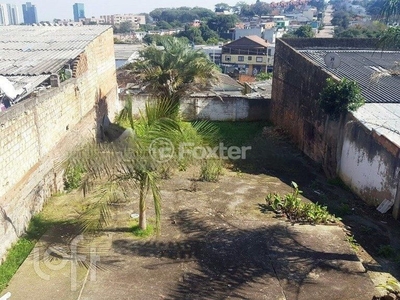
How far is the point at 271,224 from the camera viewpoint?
7.82 metres

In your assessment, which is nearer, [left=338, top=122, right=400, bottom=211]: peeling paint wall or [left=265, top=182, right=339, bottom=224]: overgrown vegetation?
[left=265, top=182, right=339, bottom=224]: overgrown vegetation

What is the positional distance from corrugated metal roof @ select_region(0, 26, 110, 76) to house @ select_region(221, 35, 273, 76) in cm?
3937

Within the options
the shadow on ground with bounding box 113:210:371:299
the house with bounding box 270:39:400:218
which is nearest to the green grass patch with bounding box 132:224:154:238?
the shadow on ground with bounding box 113:210:371:299

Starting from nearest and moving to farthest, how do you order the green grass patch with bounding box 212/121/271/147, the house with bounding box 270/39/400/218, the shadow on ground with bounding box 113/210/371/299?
the shadow on ground with bounding box 113/210/371/299 → the house with bounding box 270/39/400/218 → the green grass patch with bounding box 212/121/271/147

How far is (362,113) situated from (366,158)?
151cm

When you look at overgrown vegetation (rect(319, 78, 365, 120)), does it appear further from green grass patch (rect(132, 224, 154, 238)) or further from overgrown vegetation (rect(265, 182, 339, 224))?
green grass patch (rect(132, 224, 154, 238))

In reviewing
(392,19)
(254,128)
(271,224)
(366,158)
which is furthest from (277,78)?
(271,224)

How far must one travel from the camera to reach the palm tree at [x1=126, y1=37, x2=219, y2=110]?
13188 mm

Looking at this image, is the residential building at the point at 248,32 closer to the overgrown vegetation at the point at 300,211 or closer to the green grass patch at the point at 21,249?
the overgrown vegetation at the point at 300,211

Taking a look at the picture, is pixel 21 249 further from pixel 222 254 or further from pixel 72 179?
pixel 222 254

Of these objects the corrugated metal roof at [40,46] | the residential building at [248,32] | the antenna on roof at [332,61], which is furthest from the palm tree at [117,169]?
the residential building at [248,32]

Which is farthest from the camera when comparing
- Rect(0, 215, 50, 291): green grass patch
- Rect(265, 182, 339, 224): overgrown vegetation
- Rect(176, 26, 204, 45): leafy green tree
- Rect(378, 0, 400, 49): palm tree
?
Rect(176, 26, 204, 45): leafy green tree

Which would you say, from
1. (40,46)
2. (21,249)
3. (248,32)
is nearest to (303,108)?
(40,46)

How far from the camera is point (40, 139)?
8422 millimetres
